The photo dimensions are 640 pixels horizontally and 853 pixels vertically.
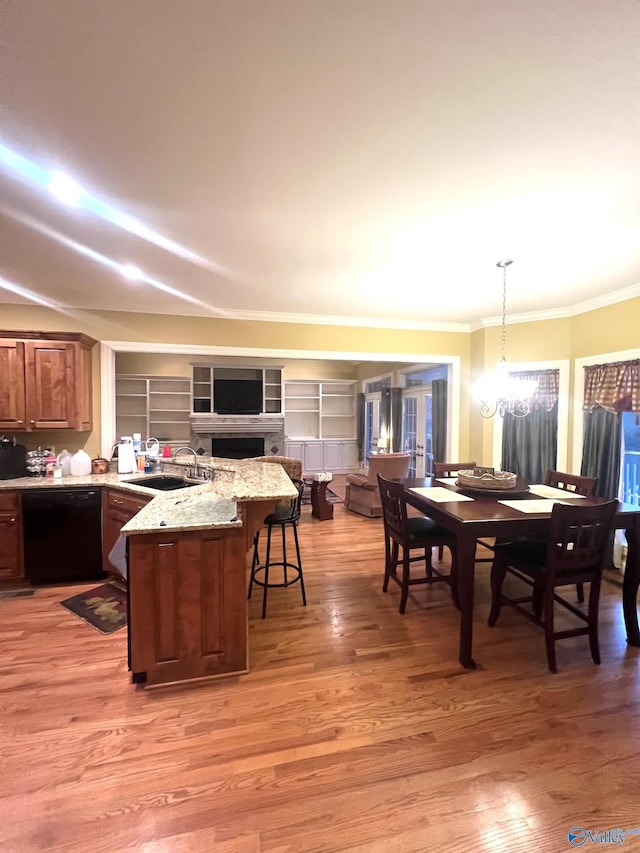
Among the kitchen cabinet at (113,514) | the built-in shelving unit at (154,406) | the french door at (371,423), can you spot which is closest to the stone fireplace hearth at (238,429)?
the built-in shelving unit at (154,406)

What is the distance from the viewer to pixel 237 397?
752 centimetres

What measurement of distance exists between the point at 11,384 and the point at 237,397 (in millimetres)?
4254

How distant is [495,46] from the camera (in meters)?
1.18

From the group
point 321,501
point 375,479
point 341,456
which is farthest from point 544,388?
point 341,456

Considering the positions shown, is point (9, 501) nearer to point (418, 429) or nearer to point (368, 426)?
point (418, 429)

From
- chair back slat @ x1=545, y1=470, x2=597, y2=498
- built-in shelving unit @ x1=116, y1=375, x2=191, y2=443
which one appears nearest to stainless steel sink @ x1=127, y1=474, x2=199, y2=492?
chair back slat @ x1=545, y1=470, x2=597, y2=498

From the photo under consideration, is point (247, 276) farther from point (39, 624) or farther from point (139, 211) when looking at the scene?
point (39, 624)

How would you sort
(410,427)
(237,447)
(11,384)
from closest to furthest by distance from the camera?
(11,384) < (410,427) < (237,447)

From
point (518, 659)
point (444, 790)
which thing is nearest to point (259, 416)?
point (518, 659)

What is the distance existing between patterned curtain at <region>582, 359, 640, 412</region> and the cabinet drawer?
17.8 ft

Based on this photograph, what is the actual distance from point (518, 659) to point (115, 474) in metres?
3.67

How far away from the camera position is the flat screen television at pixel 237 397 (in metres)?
7.46

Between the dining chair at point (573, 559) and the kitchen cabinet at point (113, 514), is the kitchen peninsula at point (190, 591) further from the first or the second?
the dining chair at point (573, 559)

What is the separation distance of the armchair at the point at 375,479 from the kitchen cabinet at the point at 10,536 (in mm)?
3971
